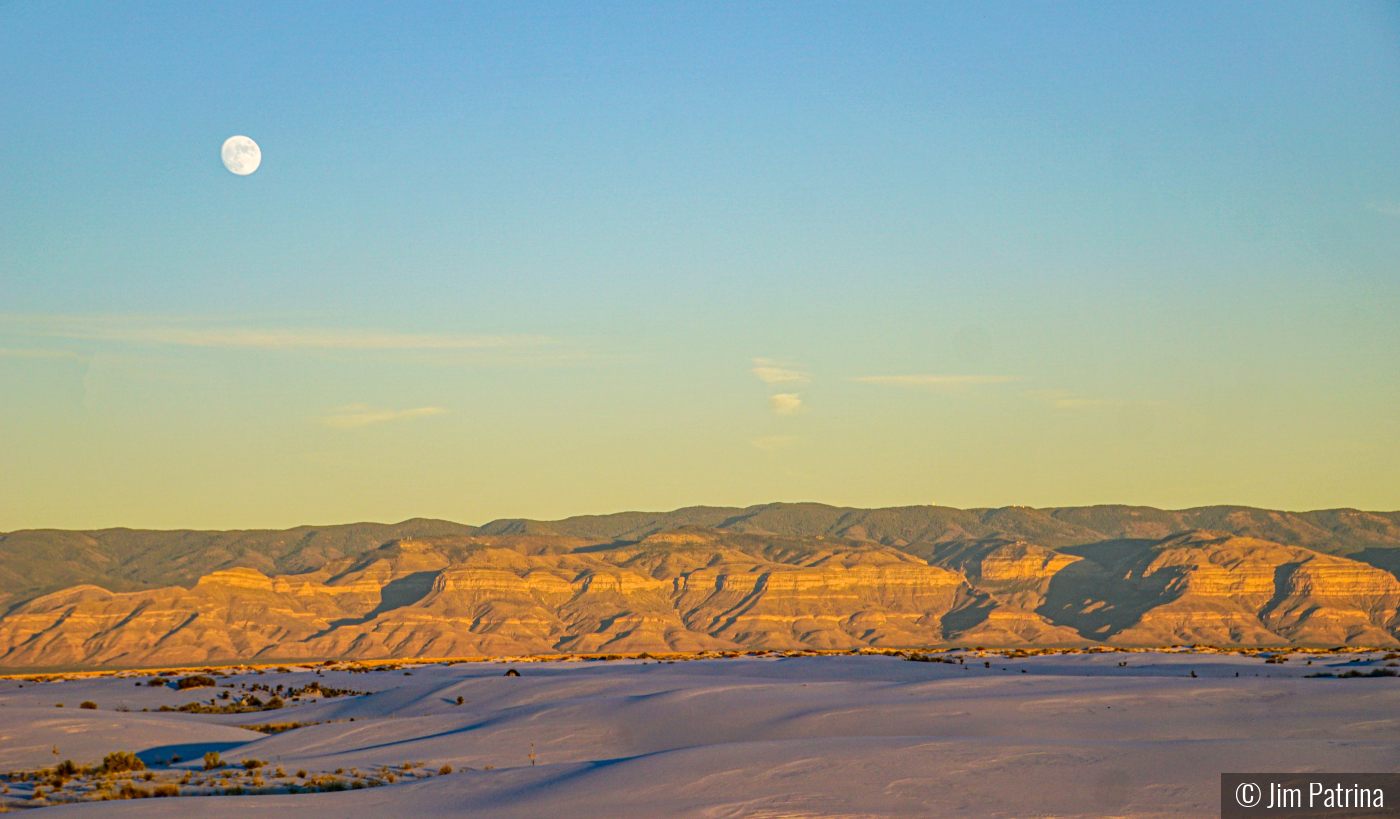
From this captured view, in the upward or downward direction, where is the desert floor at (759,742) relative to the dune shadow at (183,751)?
upward

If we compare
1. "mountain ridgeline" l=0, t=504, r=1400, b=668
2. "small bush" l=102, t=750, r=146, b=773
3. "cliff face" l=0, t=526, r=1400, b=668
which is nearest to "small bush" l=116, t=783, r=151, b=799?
"small bush" l=102, t=750, r=146, b=773

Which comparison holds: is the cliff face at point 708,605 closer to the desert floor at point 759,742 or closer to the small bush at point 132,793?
the desert floor at point 759,742

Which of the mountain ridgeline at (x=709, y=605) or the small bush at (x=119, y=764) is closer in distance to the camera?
the small bush at (x=119, y=764)

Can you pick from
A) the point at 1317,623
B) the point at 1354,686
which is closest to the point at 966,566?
the point at 1317,623

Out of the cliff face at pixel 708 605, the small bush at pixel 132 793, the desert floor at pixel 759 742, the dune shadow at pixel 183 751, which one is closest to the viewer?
→ the desert floor at pixel 759 742

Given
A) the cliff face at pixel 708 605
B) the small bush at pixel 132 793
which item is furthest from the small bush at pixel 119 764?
the cliff face at pixel 708 605

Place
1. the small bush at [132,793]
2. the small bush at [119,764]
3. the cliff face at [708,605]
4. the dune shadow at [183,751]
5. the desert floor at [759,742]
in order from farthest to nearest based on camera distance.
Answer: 1. the cliff face at [708,605]
2. the dune shadow at [183,751]
3. the small bush at [119,764]
4. the small bush at [132,793]
5. the desert floor at [759,742]

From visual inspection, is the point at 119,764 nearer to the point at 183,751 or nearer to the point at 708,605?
the point at 183,751

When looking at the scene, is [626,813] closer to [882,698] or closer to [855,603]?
[882,698]
